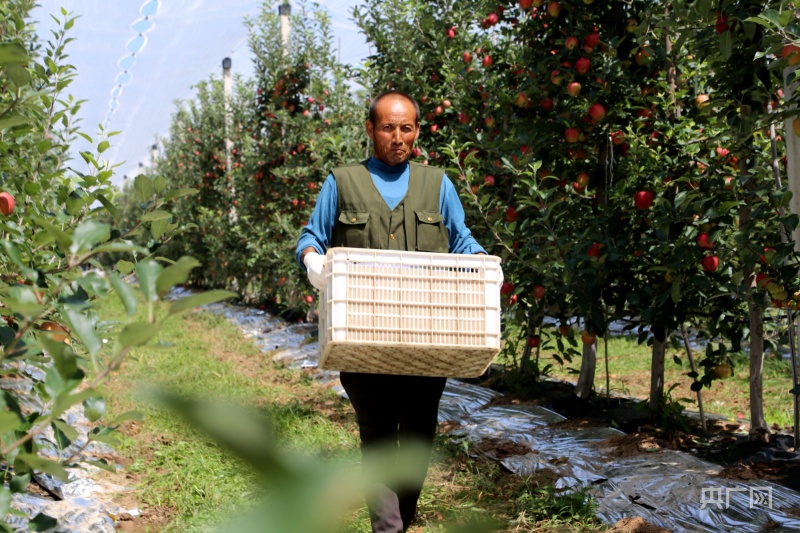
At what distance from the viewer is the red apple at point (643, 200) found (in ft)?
11.4

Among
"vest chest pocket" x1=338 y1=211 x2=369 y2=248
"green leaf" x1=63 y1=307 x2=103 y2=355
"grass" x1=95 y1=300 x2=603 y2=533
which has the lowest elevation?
"grass" x1=95 y1=300 x2=603 y2=533

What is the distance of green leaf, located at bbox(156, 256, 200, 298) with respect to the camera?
46cm

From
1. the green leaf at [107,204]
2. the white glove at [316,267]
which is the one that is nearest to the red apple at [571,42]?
the white glove at [316,267]

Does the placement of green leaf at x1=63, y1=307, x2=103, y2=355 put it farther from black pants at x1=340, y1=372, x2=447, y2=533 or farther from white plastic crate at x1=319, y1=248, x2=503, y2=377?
black pants at x1=340, y1=372, x2=447, y2=533

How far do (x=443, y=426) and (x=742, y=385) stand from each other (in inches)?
90.0

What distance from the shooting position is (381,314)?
5.86 ft

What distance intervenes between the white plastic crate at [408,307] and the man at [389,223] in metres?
0.33

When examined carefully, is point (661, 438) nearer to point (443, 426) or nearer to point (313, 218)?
point (443, 426)

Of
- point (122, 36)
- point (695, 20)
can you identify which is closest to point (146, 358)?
point (695, 20)

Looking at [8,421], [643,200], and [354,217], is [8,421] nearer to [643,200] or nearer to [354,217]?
[354,217]

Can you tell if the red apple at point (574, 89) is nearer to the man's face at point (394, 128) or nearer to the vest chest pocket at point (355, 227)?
the man's face at point (394, 128)

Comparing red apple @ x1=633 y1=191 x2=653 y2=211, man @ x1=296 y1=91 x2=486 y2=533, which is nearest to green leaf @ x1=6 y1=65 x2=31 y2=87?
man @ x1=296 y1=91 x2=486 y2=533

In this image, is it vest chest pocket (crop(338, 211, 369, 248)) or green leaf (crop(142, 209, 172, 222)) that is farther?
vest chest pocket (crop(338, 211, 369, 248))

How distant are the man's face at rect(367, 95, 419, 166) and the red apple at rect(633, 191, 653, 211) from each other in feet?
5.25
